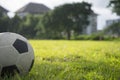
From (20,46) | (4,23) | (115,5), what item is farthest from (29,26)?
(20,46)

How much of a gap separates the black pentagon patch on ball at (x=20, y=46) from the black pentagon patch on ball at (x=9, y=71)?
28cm

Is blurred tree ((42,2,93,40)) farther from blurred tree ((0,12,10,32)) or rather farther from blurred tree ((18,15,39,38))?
blurred tree ((0,12,10,32))

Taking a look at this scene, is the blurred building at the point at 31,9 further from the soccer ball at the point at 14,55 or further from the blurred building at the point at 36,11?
the soccer ball at the point at 14,55

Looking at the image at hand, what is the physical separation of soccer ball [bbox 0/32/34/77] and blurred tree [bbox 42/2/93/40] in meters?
63.3

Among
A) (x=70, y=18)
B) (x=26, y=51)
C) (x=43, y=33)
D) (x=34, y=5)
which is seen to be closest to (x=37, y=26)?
(x=43, y=33)

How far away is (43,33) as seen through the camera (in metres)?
71.6

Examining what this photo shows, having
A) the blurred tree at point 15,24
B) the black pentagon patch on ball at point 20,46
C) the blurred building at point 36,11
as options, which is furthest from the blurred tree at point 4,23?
the black pentagon patch on ball at point 20,46

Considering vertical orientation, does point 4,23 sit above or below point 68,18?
below

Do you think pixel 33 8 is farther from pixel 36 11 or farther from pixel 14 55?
pixel 14 55

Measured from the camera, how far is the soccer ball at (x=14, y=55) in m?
4.91

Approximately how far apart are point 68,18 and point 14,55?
6475 centimetres

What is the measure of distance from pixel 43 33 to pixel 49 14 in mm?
4266

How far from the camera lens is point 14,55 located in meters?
5.02

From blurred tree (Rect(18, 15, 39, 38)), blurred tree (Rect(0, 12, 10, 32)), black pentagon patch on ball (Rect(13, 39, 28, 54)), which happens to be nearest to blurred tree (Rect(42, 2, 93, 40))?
blurred tree (Rect(18, 15, 39, 38))
